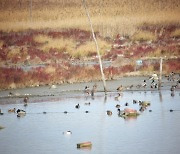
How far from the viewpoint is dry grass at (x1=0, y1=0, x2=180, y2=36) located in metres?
73.1

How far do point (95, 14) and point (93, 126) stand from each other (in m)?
37.9

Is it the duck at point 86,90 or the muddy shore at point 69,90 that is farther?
the duck at point 86,90

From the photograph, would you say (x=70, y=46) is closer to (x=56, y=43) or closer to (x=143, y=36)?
(x=56, y=43)

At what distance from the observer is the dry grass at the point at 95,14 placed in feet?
240

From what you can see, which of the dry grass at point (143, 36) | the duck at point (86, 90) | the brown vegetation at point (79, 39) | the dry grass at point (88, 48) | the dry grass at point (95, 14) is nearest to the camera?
the duck at point (86, 90)

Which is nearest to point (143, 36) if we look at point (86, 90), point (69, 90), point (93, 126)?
point (69, 90)

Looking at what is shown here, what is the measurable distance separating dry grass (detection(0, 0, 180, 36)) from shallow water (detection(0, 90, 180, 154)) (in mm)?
24505

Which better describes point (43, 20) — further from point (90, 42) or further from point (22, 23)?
point (90, 42)

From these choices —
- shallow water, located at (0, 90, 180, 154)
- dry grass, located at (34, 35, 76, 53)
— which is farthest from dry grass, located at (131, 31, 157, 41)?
shallow water, located at (0, 90, 180, 154)

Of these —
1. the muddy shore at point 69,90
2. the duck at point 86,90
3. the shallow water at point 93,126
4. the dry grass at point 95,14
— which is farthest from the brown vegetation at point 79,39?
the shallow water at point 93,126

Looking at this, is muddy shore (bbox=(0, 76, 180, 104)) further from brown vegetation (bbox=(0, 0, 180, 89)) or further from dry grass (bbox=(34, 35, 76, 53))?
dry grass (bbox=(34, 35, 76, 53))

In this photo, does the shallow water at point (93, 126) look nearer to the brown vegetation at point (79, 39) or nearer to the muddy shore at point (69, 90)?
the muddy shore at point (69, 90)

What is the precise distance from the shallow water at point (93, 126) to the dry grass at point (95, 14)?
24.5 meters

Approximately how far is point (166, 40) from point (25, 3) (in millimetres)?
16990
